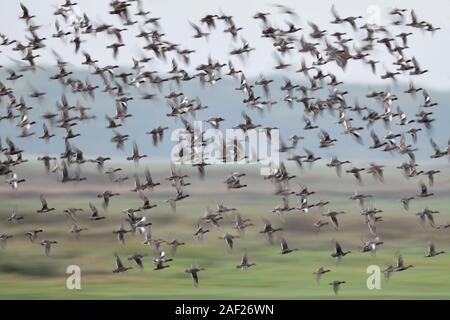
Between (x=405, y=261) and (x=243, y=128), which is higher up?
(x=243, y=128)

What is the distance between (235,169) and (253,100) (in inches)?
112

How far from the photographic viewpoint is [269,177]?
1697 cm

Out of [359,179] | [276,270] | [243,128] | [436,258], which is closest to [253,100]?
[243,128]

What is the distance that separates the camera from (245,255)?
59.3 feet

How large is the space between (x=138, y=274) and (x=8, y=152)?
9.97ft

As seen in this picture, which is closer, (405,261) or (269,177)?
(269,177)

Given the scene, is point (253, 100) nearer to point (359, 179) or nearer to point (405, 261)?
point (359, 179)

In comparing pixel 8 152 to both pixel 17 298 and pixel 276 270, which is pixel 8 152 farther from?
pixel 276 270
